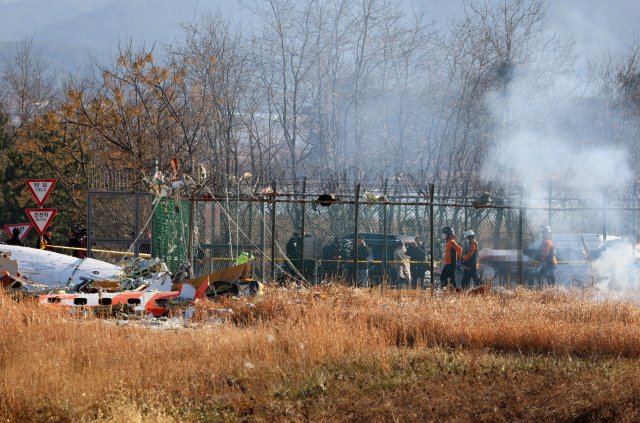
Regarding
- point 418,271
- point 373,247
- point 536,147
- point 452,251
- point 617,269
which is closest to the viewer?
point 452,251

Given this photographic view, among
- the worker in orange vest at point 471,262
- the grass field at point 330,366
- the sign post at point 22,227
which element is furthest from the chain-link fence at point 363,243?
the grass field at point 330,366

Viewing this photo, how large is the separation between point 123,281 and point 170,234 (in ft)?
4.87

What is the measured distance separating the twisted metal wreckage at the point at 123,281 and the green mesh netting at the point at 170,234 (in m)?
0.35

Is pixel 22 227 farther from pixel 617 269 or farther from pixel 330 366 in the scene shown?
pixel 617 269

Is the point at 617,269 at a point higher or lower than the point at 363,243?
lower

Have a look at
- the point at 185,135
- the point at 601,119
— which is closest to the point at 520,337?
the point at 185,135

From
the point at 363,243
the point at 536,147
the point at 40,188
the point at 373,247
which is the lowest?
the point at 373,247

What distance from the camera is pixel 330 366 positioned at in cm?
582

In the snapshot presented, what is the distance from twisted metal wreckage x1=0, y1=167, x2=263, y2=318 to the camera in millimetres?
8648

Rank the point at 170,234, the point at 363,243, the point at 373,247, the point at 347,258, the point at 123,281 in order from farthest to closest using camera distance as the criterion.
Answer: the point at 373,247
the point at 347,258
the point at 363,243
the point at 170,234
the point at 123,281

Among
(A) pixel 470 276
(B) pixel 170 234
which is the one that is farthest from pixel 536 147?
(B) pixel 170 234

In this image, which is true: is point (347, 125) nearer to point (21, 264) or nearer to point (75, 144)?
point (75, 144)

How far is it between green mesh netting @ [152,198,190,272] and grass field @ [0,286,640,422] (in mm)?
2828

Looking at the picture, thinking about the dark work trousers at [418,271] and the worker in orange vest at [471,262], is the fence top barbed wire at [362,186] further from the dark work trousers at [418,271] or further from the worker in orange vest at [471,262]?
the dark work trousers at [418,271]
